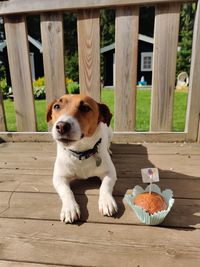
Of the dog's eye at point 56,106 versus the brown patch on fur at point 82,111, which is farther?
the dog's eye at point 56,106

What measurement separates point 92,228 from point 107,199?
23 centimetres

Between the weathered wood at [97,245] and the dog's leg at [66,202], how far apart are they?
0.18 ft

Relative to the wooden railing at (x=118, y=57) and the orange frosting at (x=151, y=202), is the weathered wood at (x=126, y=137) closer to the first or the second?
the wooden railing at (x=118, y=57)

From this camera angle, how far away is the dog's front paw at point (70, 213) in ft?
4.99

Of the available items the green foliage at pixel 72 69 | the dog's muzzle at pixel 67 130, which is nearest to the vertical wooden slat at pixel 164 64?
the dog's muzzle at pixel 67 130

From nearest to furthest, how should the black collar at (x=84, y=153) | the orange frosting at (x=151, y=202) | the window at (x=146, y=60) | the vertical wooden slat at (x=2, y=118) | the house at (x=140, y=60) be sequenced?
1. the orange frosting at (x=151, y=202)
2. the black collar at (x=84, y=153)
3. the vertical wooden slat at (x=2, y=118)
4. the house at (x=140, y=60)
5. the window at (x=146, y=60)

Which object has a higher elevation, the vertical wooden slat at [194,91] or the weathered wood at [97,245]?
the vertical wooden slat at [194,91]

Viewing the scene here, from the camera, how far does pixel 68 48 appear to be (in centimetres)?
2481

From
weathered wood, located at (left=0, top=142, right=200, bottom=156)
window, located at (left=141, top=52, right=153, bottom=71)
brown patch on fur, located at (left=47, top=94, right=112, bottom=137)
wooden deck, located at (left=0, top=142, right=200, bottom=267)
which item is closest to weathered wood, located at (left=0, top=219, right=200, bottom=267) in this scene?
wooden deck, located at (left=0, top=142, right=200, bottom=267)

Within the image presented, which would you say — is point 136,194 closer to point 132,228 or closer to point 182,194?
point 132,228

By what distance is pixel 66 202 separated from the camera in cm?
163

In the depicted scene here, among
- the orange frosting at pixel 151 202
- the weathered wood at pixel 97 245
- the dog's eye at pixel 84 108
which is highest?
the dog's eye at pixel 84 108

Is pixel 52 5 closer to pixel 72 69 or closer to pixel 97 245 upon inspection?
pixel 97 245

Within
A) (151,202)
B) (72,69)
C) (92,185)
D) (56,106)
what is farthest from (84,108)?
(72,69)
